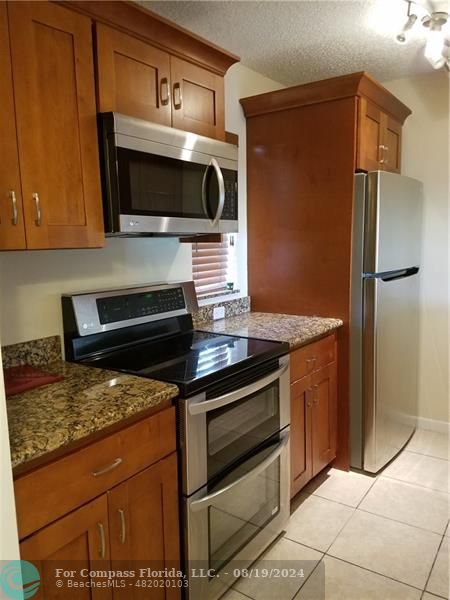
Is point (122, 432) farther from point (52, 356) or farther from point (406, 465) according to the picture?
point (406, 465)

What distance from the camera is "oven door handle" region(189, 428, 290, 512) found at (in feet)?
5.05

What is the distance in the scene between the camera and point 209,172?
6.31ft

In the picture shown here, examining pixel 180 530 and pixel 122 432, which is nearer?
pixel 122 432

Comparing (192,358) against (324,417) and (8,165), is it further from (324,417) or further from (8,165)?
(324,417)

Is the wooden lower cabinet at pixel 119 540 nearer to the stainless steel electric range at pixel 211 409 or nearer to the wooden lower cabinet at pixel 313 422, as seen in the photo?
the stainless steel electric range at pixel 211 409

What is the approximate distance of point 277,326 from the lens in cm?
241

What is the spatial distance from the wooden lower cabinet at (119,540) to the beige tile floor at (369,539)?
0.52m

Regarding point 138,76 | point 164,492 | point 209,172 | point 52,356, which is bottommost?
point 164,492

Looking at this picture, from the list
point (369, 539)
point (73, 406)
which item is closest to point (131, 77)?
point (73, 406)

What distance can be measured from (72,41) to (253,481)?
1750 millimetres

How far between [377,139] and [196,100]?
121cm

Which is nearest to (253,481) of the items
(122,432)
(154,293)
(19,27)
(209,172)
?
(122,432)

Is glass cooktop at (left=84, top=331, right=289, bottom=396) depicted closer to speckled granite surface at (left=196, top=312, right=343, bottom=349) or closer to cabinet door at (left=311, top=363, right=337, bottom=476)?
speckled granite surface at (left=196, top=312, right=343, bottom=349)

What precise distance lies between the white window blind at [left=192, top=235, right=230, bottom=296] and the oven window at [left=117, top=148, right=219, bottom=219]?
2.04 feet
